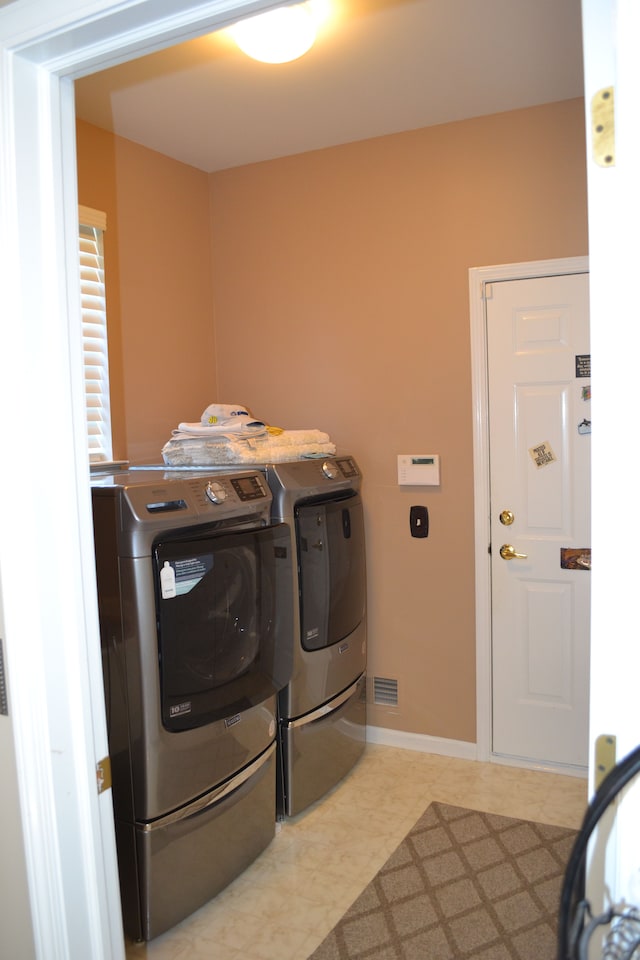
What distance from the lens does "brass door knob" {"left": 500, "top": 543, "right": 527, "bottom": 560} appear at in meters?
3.21

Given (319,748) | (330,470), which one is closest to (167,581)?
(330,470)

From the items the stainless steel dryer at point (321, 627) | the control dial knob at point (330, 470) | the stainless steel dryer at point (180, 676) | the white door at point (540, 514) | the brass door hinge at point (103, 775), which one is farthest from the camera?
the white door at point (540, 514)

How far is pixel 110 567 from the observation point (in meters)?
2.05

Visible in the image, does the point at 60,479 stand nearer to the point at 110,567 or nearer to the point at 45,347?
the point at 45,347

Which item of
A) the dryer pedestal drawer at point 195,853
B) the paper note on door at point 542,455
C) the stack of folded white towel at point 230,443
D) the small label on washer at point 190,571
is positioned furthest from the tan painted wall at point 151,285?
the paper note on door at point 542,455

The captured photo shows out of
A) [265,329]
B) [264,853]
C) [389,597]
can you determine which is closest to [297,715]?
[264,853]

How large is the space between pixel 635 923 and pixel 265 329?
315 cm

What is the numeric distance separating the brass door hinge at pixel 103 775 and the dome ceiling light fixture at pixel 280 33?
195 centimetres

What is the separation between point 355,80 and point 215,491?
161 cm

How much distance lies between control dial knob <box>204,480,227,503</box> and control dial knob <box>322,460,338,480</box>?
0.69m

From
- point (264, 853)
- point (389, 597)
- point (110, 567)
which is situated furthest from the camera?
point (389, 597)

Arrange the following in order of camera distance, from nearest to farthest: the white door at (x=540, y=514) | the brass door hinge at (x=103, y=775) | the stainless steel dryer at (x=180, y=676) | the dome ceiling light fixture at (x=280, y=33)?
the brass door hinge at (x=103, y=775)
the stainless steel dryer at (x=180, y=676)
the dome ceiling light fixture at (x=280, y=33)
the white door at (x=540, y=514)

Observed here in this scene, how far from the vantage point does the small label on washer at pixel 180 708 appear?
2.12 meters

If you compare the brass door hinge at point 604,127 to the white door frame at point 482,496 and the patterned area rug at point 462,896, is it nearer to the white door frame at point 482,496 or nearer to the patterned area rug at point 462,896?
the patterned area rug at point 462,896
